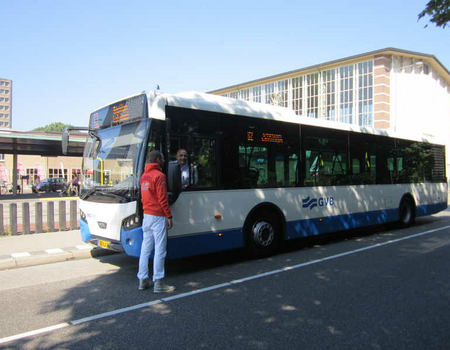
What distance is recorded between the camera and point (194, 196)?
6.29 m

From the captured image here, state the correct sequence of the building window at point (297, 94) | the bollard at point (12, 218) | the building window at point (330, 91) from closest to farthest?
1. the bollard at point (12, 218)
2. the building window at point (330, 91)
3. the building window at point (297, 94)

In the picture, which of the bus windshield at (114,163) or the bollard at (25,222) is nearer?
the bus windshield at (114,163)

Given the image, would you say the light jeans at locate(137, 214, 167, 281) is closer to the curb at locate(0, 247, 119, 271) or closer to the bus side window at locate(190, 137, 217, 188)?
the bus side window at locate(190, 137, 217, 188)

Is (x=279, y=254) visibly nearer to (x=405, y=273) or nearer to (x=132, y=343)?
(x=405, y=273)

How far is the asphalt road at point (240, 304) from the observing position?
3770mm

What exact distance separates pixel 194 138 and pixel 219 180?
88 centimetres

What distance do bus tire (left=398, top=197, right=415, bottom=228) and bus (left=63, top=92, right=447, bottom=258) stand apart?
1.82 metres

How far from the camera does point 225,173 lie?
6.79 metres

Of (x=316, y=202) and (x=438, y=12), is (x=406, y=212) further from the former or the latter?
(x=438, y=12)

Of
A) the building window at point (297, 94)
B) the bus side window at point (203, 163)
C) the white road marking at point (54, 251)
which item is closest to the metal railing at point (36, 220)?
the white road marking at point (54, 251)

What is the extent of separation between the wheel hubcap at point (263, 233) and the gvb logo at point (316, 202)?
1198mm

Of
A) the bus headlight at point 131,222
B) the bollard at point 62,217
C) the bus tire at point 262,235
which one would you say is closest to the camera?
the bus headlight at point 131,222

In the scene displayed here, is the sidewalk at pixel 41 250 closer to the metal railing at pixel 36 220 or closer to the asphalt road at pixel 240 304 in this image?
the asphalt road at pixel 240 304

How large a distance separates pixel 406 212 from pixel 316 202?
15.8ft
